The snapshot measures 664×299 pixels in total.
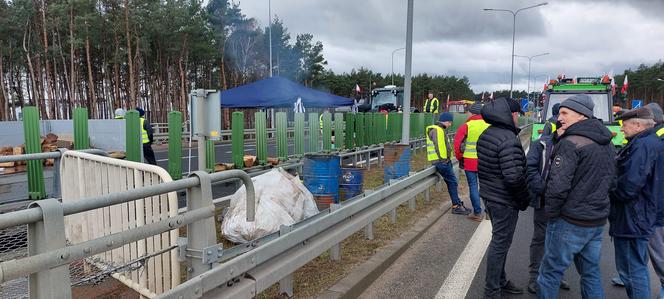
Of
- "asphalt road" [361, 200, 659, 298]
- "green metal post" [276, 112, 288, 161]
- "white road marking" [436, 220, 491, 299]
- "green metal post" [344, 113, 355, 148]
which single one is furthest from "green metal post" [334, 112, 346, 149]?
"white road marking" [436, 220, 491, 299]

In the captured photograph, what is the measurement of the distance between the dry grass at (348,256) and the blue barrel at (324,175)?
744 millimetres

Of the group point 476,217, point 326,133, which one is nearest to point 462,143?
point 476,217

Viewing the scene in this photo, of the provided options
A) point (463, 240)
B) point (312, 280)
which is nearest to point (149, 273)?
point (312, 280)

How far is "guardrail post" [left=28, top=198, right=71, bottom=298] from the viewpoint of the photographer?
2.05 m

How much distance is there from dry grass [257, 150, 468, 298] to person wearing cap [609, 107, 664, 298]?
96.1 inches

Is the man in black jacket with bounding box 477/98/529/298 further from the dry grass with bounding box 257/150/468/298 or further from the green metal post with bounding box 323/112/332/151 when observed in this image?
the green metal post with bounding box 323/112/332/151

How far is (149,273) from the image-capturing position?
3209 millimetres

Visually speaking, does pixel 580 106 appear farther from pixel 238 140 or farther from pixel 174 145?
pixel 174 145

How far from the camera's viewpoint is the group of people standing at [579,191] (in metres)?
3.42

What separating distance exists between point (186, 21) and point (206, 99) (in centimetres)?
3492

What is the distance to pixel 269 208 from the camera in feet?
17.2

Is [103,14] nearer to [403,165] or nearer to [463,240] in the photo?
[403,165]

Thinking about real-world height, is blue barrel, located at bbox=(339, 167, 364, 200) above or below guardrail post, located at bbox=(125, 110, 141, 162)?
below

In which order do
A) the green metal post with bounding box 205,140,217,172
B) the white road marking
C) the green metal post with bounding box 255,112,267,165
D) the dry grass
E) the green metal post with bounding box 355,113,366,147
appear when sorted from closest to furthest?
the dry grass
the white road marking
the green metal post with bounding box 205,140,217,172
the green metal post with bounding box 255,112,267,165
the green metal post with bounding box 355,113,366,147
